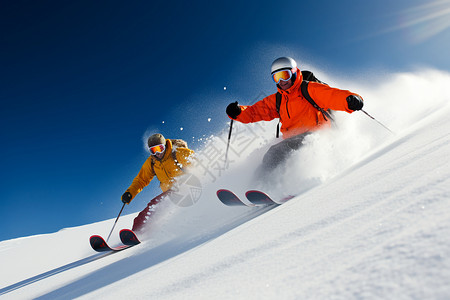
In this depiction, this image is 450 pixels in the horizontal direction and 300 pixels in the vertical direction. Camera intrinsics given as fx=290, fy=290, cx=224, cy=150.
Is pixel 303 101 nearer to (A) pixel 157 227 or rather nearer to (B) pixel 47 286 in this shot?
(A) pixel 157 227

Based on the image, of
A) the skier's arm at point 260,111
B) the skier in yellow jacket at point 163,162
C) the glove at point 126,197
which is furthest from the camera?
the glove at point 126,197

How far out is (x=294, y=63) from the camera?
15.4ft

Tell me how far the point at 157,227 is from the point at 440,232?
15.1 ft

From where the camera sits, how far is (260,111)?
563cm

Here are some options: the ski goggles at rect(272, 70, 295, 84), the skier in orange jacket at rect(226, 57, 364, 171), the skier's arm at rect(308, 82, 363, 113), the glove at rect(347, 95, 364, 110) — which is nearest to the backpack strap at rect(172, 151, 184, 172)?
the skier in orange jacket at rect(226, 57, 364, 171)

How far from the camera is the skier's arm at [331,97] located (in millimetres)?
4107

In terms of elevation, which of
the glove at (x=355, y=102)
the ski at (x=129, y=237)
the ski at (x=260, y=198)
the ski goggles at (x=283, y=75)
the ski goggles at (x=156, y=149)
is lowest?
the ski at (x=260, y=198)

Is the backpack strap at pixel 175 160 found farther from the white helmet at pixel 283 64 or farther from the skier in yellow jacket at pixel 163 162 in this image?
the white helmet at pixel 283 64

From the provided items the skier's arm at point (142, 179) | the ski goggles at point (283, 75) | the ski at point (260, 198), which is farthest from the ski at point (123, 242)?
the ski goggles at point (283, 75)

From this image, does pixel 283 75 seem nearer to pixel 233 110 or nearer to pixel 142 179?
pixel 233 110

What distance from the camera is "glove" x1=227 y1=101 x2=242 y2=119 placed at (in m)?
5.81

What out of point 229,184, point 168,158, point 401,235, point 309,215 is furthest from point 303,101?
point 401,235

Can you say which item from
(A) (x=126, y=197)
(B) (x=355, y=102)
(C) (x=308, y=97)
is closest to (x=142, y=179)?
(A) (x=126, y=197)

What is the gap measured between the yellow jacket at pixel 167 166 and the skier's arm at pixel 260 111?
1372 millimetres
